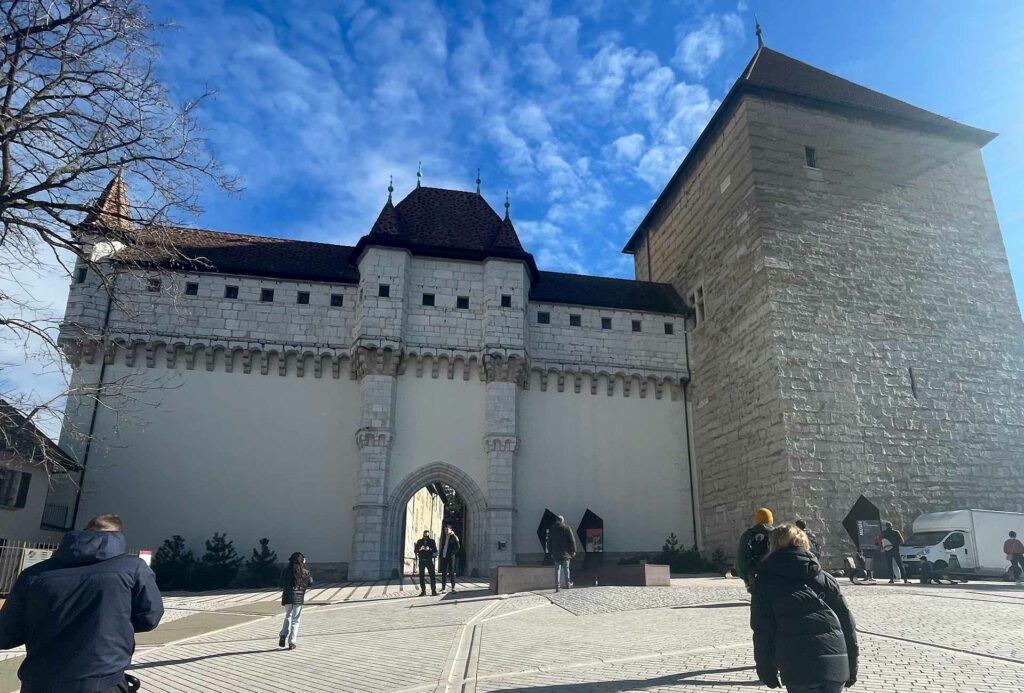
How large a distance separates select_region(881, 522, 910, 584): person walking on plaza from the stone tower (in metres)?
1.27

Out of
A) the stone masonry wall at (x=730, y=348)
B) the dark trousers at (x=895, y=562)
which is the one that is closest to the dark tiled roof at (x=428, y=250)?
the stone masonry wall at (x=730, y=348)

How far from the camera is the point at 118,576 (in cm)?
361

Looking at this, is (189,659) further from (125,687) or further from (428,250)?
(428,250)

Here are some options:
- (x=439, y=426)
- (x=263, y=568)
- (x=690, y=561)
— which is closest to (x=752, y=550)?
(x=690, y=561)

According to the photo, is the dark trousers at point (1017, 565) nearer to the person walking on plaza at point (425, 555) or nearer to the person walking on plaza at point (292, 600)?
the person walking on plaza at point (425, 555)

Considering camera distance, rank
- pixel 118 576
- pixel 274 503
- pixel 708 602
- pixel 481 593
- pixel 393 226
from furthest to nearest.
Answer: pixel 393 226 < pixel 274 503 < pixel 481 593 < pixel 708 602 < pixel 118 576

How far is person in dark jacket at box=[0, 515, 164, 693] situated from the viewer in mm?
3426

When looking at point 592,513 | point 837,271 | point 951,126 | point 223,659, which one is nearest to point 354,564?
point 592,513

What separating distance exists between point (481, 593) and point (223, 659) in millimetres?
7616

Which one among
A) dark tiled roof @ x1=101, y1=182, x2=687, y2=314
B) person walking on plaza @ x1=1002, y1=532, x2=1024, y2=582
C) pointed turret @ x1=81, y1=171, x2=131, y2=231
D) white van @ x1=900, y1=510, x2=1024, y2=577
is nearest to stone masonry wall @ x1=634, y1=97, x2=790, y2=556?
dark tiled roof @ x1=101, y1=182, x2=687, y2=314

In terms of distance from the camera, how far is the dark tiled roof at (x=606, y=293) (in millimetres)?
25047

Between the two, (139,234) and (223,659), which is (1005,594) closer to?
(223,659)

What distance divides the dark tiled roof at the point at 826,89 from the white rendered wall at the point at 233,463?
17202mm

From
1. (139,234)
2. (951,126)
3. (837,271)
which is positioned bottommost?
(139,234)
